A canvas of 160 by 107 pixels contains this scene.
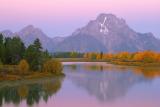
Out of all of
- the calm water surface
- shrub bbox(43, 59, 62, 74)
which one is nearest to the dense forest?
shrub bbox(43, 59, 62, 74)

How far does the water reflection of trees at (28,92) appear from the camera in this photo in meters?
53.2

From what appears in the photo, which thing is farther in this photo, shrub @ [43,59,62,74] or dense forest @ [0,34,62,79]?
shrub @ [43,59,62,74]

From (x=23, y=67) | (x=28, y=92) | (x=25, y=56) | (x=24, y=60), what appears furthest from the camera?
(x=25, y=56)

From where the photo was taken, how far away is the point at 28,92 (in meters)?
61.6

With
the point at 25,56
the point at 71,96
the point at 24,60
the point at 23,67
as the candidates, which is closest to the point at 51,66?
the point at 25,56

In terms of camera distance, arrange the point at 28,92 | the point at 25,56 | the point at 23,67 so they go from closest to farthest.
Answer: the point at 28,92, the point at 23,67, the point at 25,56

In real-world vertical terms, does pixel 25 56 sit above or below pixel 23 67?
above

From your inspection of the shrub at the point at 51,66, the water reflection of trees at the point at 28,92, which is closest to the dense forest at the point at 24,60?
the shrub at the point at 51,66

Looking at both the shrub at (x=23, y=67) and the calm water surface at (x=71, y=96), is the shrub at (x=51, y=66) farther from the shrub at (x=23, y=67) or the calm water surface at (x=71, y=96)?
the calm water surface at (x=71, y=96)

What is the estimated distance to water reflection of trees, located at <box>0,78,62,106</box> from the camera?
53.2m

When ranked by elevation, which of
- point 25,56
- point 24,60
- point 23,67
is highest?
point 25,56

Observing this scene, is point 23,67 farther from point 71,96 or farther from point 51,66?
point 71,96

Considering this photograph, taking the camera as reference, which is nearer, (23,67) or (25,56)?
(23,67)

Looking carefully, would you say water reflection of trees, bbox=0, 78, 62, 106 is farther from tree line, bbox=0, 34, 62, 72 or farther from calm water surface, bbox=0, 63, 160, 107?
tree line, bbox=0, 34, 62, 72
